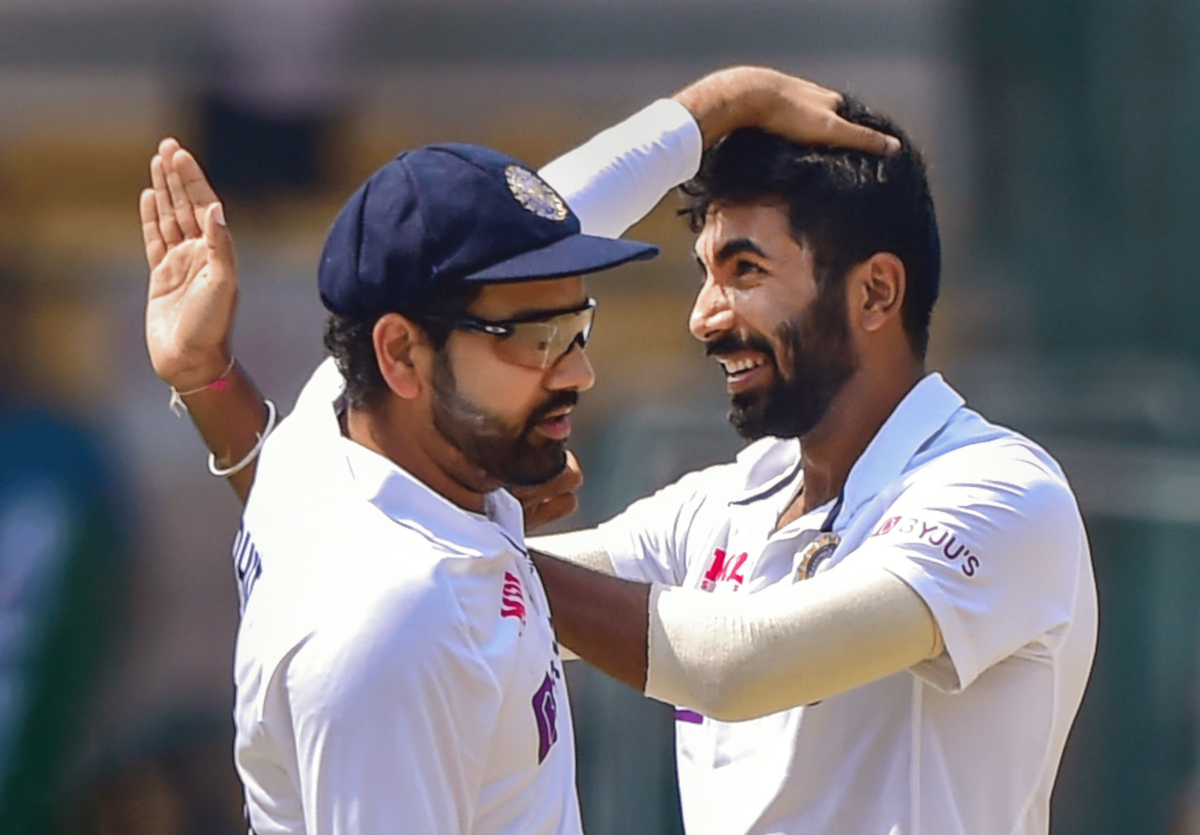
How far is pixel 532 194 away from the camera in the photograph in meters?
1.75

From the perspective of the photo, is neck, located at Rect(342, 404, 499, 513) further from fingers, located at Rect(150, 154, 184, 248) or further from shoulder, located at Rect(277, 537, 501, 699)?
fingers, located at Rect(150, 154, 184, 248)

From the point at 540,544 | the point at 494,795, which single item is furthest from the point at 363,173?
the point at 494,795

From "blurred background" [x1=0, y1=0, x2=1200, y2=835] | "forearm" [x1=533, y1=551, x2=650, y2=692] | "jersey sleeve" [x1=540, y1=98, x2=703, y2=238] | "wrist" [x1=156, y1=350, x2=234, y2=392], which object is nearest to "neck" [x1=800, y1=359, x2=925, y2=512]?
"jersey sleeve" [x1=540, y1=98, x2=703, y2=238]

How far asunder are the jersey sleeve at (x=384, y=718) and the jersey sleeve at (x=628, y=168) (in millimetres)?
863

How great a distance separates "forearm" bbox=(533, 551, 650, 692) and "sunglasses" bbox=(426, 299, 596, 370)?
13.0 inches

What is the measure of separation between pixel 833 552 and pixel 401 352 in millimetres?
736

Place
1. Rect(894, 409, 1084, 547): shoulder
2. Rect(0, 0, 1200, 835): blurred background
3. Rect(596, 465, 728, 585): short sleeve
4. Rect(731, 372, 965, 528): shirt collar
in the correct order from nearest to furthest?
Rect(894, 409, 1084, 547): shoulder, Rect(731, 372, 965, 528): shirt collar, Rect(596, 465, 728, 585): short sleeve, Rect(0, 0, 1200, 835): blurred background

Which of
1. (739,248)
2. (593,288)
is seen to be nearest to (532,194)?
(739,248)

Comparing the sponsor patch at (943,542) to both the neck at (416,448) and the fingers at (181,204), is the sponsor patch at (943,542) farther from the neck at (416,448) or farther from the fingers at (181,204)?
the fingers at (181,204)

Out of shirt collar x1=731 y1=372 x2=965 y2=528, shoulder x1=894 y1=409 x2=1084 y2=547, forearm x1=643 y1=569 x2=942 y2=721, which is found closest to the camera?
forearm x1=643 y1=569 x2=942 y2=721

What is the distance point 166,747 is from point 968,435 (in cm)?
238

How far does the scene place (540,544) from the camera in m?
2.56

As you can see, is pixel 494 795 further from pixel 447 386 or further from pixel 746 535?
pixel 746 535

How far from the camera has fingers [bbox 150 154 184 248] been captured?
2201 mm
